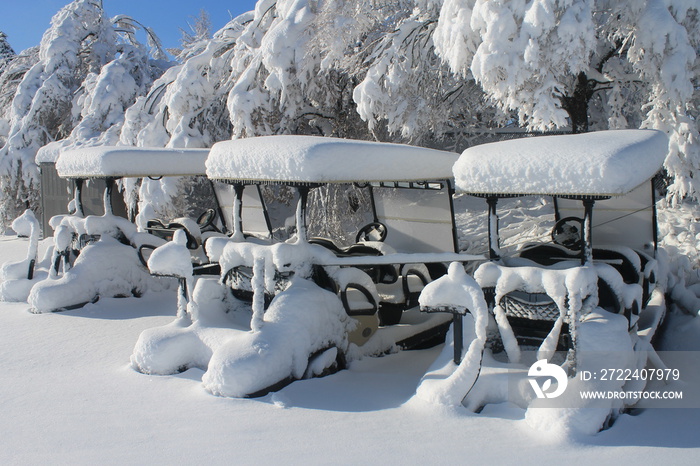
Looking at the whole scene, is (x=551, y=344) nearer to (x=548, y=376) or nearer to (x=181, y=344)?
(x=548, y=376)

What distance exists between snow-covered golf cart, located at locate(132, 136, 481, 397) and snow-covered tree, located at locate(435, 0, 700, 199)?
147 centimetres

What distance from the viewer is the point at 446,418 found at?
3572 millimetres

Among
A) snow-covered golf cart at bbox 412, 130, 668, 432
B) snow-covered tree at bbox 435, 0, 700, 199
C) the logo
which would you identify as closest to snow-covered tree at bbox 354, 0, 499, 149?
snow-covered tree at bbox 435, 0, 700, 199

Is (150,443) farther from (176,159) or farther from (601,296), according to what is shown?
(176,159)

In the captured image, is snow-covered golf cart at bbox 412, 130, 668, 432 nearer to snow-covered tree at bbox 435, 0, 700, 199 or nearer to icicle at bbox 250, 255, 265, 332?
icicle at bbox 250, 255, 265, 332

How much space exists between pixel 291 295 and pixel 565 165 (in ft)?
7.62

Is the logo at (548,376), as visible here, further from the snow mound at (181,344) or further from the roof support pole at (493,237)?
the snow mound at (181,344)

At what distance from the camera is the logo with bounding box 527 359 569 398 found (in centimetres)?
354

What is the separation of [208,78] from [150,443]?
368 inches

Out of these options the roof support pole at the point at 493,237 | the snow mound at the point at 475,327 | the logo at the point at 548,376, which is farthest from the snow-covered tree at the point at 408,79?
the logo at the point at 548,376

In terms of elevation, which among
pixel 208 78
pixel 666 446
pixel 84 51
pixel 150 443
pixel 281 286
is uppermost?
pixel 84 51

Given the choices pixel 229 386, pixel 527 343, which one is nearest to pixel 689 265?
pixel 527 343

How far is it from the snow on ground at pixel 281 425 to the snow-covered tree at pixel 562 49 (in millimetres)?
3256

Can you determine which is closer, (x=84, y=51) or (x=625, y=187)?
(x=625, y=187)
